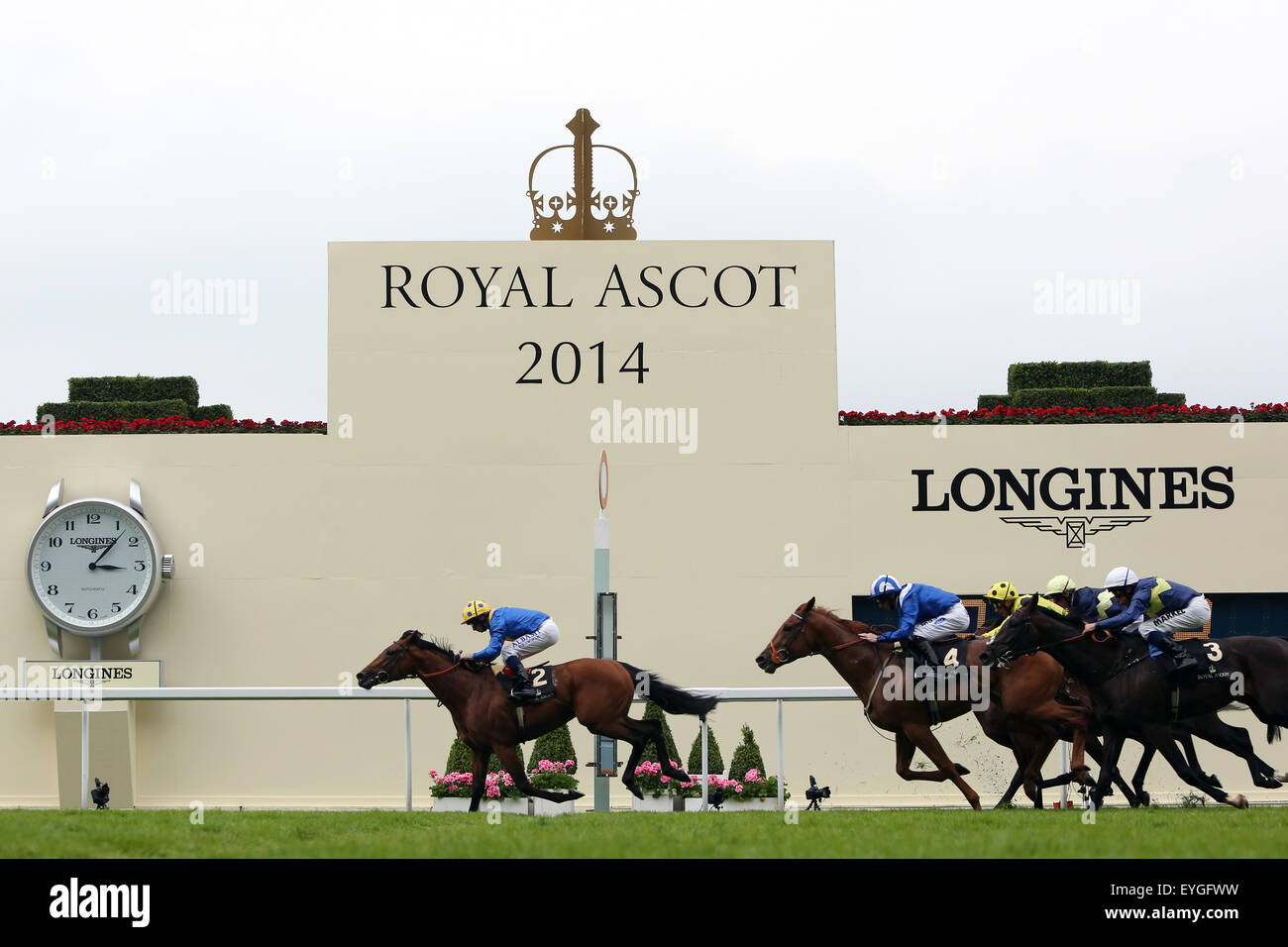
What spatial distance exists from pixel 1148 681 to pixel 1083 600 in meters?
1.04

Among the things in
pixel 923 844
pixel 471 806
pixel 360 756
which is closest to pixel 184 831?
Result: pixel 471 806

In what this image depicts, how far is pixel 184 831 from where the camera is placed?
8.67 m

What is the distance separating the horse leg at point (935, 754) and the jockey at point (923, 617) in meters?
0.53

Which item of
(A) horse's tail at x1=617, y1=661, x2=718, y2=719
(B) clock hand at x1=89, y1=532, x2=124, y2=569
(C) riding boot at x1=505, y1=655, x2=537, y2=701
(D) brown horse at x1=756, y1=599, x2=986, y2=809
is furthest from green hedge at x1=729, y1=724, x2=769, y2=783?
(B) clock hand at x1=89, y1=532, x2=124, y2=569

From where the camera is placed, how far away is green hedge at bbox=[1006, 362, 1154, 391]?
741 inches

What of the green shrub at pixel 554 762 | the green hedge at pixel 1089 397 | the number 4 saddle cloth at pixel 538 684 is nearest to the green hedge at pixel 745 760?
the green shrub at pixel 554 762

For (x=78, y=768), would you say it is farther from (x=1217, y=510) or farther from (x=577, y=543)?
(x=1217, y=510)

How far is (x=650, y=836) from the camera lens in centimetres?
830

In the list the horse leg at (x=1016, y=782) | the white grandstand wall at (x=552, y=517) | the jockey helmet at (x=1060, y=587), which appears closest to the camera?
the horse leg at (x=1016, y=782)

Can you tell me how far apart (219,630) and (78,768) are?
211 centimetres

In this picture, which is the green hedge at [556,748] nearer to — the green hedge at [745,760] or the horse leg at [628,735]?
the green hedge at [745,760]

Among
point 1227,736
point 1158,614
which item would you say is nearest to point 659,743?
point 1158,614

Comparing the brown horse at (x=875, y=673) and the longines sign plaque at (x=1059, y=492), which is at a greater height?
the longines sign plaque at (x=1059, y=492)

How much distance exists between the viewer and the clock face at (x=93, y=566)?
1683 centimetres
